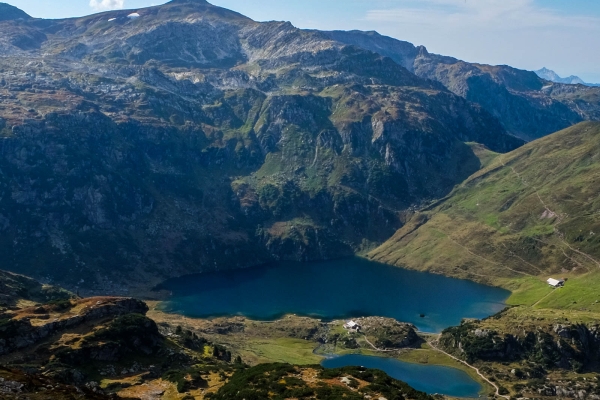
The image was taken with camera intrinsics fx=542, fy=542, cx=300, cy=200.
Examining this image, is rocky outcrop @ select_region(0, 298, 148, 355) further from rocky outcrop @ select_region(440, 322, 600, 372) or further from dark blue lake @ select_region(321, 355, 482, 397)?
rocky outcrop @ select_region(440, 322, 600, 372)

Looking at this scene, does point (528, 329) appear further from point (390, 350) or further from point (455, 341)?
point (390, 350)

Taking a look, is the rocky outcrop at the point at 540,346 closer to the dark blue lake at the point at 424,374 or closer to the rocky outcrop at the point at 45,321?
the dark blue lake at the point at 424,374

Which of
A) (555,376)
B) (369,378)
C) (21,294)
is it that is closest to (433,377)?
(555,376)

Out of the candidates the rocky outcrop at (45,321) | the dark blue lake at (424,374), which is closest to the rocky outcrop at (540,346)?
the dark blue lake at (424,374)

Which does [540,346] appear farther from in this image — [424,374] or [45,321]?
[45,321]

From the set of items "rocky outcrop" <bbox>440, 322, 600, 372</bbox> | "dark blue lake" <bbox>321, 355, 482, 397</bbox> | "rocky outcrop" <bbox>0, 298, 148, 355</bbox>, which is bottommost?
"dark blue lake" <bbox>321, 355, 482, 397</bbox>

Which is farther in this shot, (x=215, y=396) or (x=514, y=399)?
(x=514, y=399)

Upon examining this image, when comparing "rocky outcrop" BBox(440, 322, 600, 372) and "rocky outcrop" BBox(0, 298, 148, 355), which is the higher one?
Result: "rocky outcrop" BBox(0, 298, 148, 355)

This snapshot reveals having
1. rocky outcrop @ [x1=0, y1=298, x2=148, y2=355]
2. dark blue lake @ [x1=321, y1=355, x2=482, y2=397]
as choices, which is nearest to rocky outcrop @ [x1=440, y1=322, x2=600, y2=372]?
dark blue lake @ [x1=321, y1=355, x2=482, y2=397]

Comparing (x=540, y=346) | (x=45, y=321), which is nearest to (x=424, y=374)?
(x=540, y=346)
